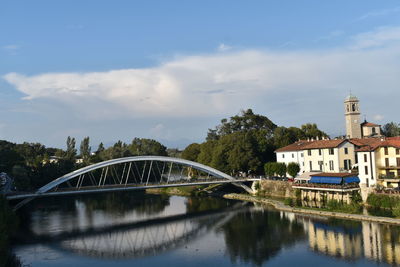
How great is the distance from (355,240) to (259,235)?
23.7 feet

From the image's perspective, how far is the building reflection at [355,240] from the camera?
81.7ft

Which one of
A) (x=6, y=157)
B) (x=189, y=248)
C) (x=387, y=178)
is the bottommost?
(x=189, y=248)

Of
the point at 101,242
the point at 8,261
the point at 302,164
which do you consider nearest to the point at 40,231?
the point at 101,242

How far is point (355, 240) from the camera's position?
92.4 ft

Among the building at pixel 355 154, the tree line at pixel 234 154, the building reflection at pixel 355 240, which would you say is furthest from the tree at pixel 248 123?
the building reflection at pixel 355 240

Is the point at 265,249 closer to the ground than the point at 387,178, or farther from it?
closer to the ground

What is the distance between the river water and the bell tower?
753 inches

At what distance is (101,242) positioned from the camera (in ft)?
108

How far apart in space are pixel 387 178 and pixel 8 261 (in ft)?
109

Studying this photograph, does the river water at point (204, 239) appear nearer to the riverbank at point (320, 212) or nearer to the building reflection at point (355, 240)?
the building reflection at point (355, 240)

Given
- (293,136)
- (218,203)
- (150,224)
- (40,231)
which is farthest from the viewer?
(293,136)

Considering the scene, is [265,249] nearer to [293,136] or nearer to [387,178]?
[387,178]

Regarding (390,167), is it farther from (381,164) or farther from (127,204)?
(127,204)

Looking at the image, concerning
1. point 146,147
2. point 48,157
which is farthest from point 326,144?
point 146,147
